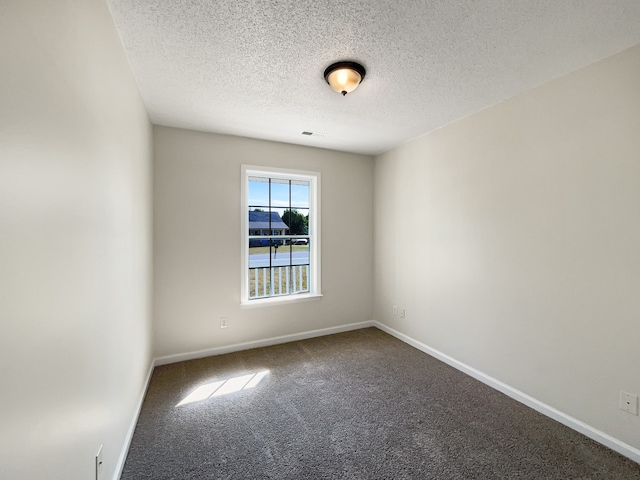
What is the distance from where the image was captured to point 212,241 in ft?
10.8

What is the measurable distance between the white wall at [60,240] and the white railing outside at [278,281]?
1.93 m

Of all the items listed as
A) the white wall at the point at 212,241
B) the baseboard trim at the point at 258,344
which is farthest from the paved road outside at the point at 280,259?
the baseboard trim at the point at 258,344

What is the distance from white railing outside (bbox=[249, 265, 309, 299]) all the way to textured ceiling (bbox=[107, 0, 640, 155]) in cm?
189

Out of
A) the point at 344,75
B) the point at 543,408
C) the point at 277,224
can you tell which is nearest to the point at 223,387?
the point at 277,224

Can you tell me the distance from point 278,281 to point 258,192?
3.92 ft

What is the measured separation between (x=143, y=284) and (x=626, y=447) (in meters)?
3.64

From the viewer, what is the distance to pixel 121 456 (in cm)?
170

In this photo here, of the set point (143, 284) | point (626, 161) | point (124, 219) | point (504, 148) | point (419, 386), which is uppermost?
point (504, 148)

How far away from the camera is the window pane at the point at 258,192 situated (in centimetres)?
362

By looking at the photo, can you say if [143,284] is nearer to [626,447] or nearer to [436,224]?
[436,224]

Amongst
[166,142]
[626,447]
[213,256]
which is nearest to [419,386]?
[626,447]

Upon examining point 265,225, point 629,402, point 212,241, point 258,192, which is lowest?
point 629,402

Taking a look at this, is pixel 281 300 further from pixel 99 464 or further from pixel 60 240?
pixel 60 240

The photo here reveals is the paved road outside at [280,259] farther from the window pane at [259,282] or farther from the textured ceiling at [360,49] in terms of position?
the textured ceiling at [360,49]
